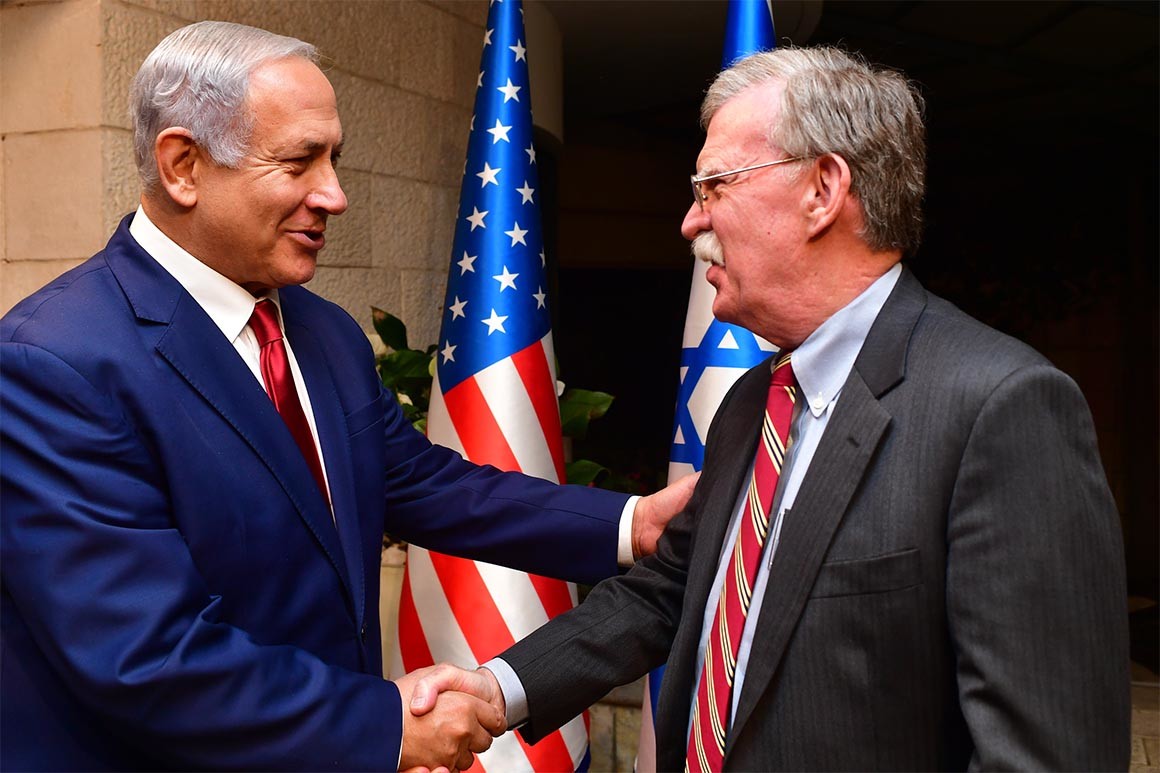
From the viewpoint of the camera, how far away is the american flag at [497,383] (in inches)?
106

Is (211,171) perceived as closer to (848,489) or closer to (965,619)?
(848,489)

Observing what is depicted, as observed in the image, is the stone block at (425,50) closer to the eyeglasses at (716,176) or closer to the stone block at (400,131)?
the stone block at (400,131)

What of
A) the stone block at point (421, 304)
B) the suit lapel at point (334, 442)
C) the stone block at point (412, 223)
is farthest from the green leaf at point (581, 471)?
the suit lapel at point (334, 442)

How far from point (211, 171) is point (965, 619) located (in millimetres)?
1148

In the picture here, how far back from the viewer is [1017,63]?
5.33 meters

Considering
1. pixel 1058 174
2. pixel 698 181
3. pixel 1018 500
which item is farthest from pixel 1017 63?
pixel 1018 500

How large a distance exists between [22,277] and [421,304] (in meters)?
1.21

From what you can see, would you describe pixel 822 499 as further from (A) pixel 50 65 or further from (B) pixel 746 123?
(A) pixel 50 65

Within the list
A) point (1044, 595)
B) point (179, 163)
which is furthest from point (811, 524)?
point (179, 163)

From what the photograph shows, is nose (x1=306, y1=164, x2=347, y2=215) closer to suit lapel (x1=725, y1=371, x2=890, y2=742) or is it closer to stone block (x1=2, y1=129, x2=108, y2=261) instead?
suit lapel (x1=725, y1=371, x2=890, y2=742)

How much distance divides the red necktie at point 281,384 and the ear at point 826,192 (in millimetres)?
781

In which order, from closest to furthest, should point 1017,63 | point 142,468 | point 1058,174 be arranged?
point 142,468 < point 1017,63 < point 1058,174

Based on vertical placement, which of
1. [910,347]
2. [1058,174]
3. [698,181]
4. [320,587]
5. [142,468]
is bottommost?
[320,587]

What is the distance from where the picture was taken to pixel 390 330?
3.14m
